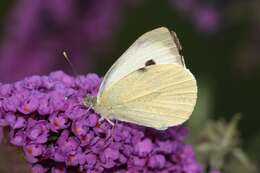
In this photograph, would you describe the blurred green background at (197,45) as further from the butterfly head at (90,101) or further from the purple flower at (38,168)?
the purple flower at (38,168)

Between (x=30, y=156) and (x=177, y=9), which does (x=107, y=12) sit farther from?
(x=30, y=156)

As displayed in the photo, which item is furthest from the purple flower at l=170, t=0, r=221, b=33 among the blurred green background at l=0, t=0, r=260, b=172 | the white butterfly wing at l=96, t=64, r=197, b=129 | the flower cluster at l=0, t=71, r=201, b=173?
the flower cluster at l=0, t=71, r=201, b=173

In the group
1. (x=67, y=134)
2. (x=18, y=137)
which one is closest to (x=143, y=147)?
(x=67, y=134)

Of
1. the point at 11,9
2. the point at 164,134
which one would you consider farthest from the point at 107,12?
the point at 164,134

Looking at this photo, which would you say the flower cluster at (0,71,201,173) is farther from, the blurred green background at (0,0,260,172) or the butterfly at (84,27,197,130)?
the blurred green background at (0,0,260,172)

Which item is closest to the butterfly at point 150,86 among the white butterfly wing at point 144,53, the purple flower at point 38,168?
the white butterfly wing at point 144,53

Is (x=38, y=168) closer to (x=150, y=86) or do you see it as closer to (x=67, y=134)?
(x=67, y=134)
